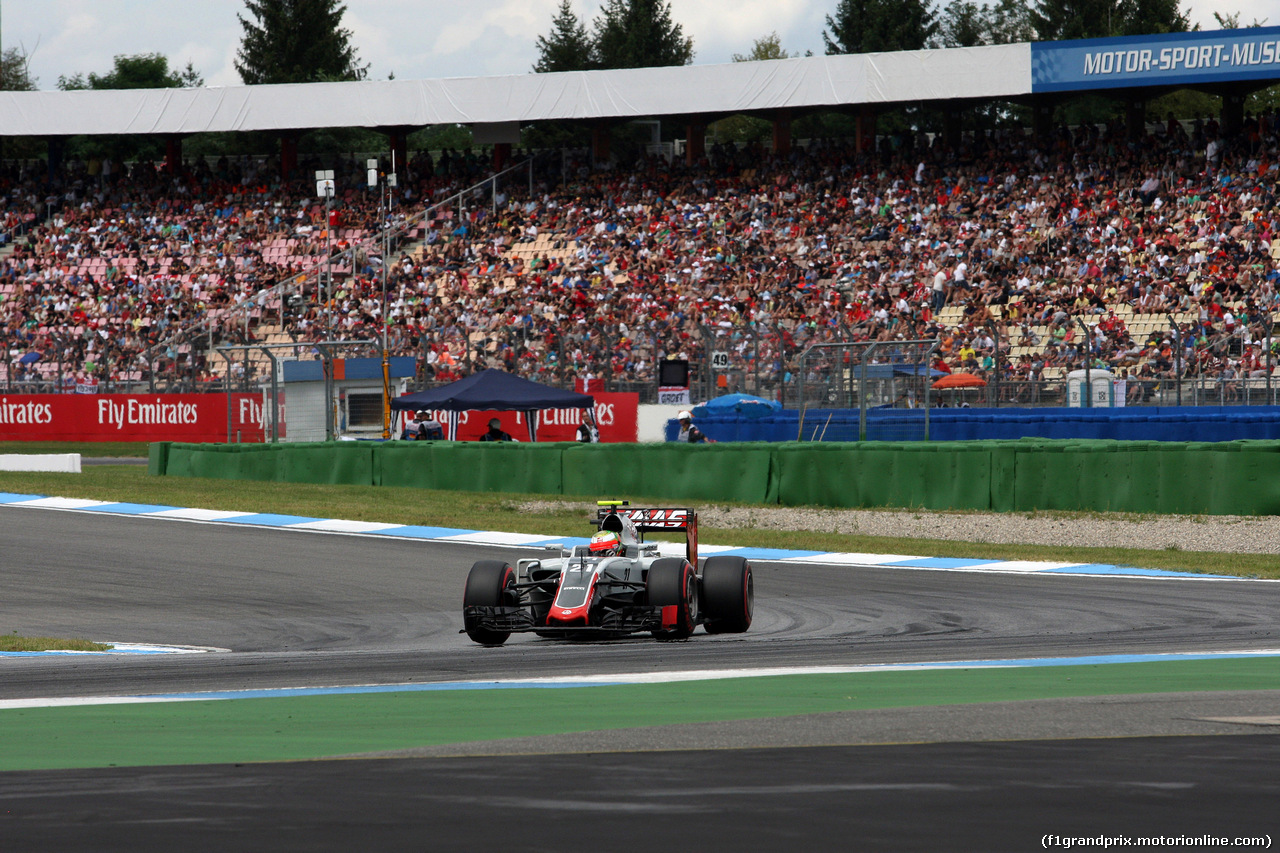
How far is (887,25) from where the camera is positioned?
72.3 metres

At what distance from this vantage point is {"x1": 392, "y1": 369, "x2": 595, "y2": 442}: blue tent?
93.9 feet

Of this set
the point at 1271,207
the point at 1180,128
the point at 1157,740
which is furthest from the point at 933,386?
the point at 1157,740

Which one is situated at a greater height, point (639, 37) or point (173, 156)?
point (639, 37)

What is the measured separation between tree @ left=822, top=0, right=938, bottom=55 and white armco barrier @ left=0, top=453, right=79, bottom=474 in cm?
5135

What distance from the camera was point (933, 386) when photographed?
90.9 feet

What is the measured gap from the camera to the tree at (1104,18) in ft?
220

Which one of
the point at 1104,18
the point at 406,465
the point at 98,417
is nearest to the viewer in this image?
the point at 406,465

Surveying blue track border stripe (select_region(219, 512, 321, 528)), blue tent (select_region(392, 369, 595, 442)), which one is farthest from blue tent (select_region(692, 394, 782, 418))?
blue track border stripe (select_region(219, 512, 321, 528))

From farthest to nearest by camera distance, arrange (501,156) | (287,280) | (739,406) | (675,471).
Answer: (501,156)
(287,280)
(739,406)
(675,471)

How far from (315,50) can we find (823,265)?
49.9m

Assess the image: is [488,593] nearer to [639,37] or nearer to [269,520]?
[269,520]

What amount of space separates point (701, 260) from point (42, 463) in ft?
50.9

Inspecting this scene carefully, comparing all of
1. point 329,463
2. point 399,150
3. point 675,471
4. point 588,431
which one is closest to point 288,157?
point 399,150

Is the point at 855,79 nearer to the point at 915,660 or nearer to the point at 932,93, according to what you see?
the point at 932,93
